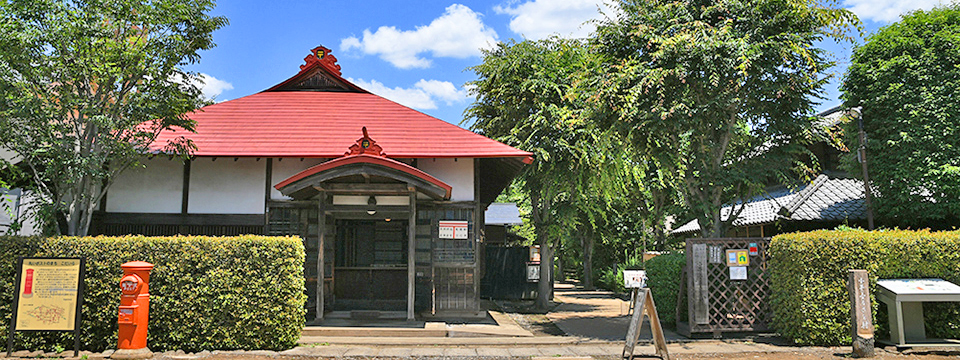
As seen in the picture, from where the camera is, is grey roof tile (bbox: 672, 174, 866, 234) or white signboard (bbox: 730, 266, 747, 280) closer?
white signboard (bbox: 730, 266, 747, 280)

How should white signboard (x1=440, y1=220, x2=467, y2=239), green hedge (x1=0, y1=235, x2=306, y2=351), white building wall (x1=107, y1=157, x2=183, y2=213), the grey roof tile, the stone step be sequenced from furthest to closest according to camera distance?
the grey roof tile → white signboard (x1=440, y1=220, x2=467, y2=239) → white building wall (x1=107, y1=157, x2=183, y2=213) → the stone step → green hedge (x1=0, y1=235, x2=306, y2=351)

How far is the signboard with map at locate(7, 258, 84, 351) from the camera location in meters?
8.07

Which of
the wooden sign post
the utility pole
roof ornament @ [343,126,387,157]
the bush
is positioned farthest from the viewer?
the utility pole

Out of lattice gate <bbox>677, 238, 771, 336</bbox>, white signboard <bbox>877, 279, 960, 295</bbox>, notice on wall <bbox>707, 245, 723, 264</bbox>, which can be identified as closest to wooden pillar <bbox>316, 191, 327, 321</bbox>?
lattice gate <bbox>677, 238, 771, 336</bbox>

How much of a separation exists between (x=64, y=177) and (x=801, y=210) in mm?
16468

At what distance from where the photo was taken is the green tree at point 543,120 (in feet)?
48.2

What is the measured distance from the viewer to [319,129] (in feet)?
42.2

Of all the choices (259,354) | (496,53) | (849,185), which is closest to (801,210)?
(849,185)

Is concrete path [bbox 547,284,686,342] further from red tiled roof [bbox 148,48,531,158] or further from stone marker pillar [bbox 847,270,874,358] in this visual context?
red tiled roof [bbox 148,48,531,158]

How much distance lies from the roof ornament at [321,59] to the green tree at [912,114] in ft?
40.2

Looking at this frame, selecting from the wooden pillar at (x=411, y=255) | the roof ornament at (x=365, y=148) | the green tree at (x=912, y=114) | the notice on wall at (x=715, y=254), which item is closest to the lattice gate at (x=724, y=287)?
the notice on wall at (x=715, y=254)

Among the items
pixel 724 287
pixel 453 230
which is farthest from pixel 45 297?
pixel 724 287

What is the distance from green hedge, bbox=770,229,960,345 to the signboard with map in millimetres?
10297

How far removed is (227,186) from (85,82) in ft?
11.0
